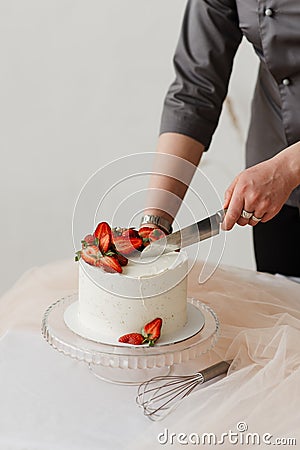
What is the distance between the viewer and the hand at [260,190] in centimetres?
133

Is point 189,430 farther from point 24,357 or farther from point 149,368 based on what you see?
point 24,357

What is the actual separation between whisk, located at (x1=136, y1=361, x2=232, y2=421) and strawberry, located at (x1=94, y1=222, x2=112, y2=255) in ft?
0.74

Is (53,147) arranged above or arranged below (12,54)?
below

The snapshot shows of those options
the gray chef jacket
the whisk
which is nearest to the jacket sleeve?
the gray chef jacket

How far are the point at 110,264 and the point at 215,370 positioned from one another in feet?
0.79

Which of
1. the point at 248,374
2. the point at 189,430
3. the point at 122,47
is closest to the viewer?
the point at 189,430

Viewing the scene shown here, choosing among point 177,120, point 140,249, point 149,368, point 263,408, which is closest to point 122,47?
point 177,120

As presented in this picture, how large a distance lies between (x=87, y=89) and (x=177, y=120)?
828mm

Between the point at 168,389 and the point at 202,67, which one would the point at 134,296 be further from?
the point at 202,67

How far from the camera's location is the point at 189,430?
3.33ft

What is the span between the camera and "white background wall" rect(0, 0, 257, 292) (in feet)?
8.20

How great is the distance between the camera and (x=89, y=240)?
131 cm

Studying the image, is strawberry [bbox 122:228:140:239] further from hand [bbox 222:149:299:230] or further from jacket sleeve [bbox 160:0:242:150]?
jacket sleeve [bbox 160:0:242:150]

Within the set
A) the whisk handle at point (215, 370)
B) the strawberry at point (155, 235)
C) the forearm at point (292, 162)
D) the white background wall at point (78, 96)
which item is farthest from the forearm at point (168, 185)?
the white background wall at point (78, 96)
